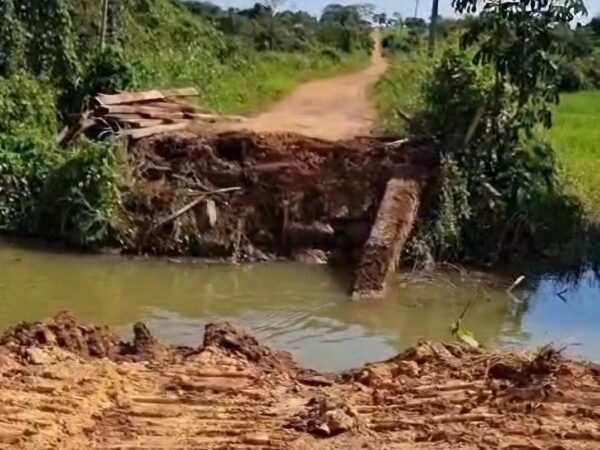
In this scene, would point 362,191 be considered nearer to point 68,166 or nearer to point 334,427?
point 68,166

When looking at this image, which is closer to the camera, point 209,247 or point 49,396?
point 49,396

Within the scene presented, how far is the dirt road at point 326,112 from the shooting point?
16634mm

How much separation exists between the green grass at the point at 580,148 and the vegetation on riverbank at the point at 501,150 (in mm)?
413

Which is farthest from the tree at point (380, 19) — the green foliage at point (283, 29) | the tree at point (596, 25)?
the tree at point (596, 25)

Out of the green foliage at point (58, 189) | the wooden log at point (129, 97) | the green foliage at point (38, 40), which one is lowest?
the green foliage at point (58, 189)

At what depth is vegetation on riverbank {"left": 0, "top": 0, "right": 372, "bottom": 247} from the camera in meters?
12.9

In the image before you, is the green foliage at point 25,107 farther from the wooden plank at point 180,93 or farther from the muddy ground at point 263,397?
the muddy ground at point 263,397

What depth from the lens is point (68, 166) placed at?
43.0 ft

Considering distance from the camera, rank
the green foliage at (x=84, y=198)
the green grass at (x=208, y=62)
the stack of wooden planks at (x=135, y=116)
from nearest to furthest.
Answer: the green foliage at (x=84, y=198) → the stack of wooden planks at (x=135, y=116) → the green grass at (x=208, y=62)

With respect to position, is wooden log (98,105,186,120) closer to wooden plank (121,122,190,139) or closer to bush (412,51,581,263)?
wooden plank (121,122,190,139)

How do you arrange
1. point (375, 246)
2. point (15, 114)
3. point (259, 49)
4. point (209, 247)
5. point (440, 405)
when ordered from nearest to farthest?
point (440, 405) → point (375, 246) → point (209, 247) → point (15, 114) → point (259, 49)

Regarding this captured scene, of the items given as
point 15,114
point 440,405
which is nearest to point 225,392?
point 440,405

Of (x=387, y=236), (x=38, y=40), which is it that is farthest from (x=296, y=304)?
(x=38, y=40)

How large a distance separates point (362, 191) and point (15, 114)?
5139 mm
